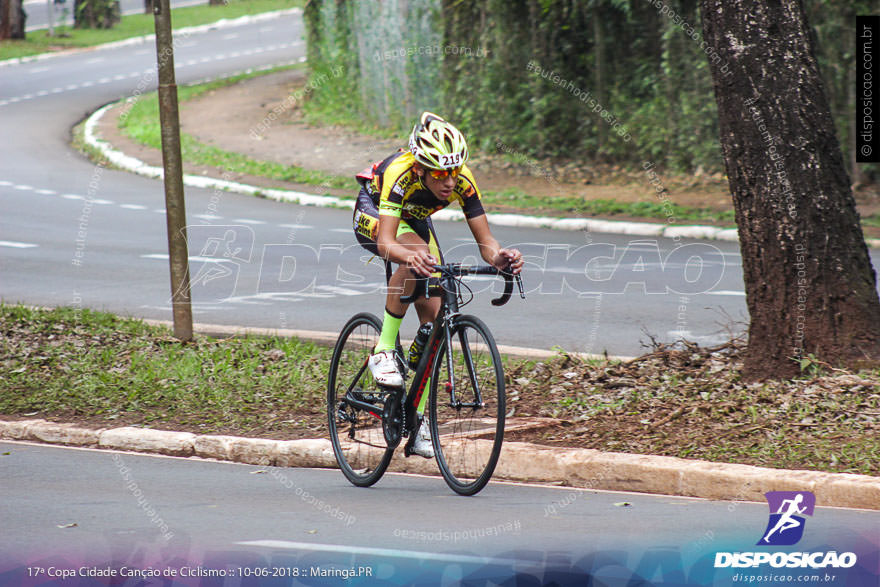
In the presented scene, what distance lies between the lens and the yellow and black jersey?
630cm

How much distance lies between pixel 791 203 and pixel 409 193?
2478 millimetres

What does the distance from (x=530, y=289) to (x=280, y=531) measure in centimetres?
773

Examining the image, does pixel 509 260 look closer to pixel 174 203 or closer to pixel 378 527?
pixel 378 527

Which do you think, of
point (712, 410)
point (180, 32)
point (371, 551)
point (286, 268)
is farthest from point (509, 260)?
point (180, 32)

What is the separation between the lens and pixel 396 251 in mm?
6148

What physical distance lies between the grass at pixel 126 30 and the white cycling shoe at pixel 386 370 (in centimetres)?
3982

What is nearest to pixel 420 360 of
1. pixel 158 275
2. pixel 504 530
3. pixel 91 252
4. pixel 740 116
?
pixel 504 530

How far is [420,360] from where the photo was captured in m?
6.38

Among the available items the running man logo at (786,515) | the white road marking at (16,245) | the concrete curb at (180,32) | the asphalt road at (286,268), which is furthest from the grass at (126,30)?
the running man logo at (786,515)

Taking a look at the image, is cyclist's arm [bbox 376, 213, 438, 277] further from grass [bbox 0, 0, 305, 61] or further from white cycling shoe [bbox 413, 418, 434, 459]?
grass [bbox 0, 0, 305, 61]

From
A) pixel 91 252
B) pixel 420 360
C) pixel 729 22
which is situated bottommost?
pixel 91 252

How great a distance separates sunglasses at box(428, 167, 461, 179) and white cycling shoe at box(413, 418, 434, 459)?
132 cm

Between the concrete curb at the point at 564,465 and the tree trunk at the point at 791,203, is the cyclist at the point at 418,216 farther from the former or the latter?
the tree trunk at the point at 791,203

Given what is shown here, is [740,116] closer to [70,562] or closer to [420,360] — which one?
[420,360]
